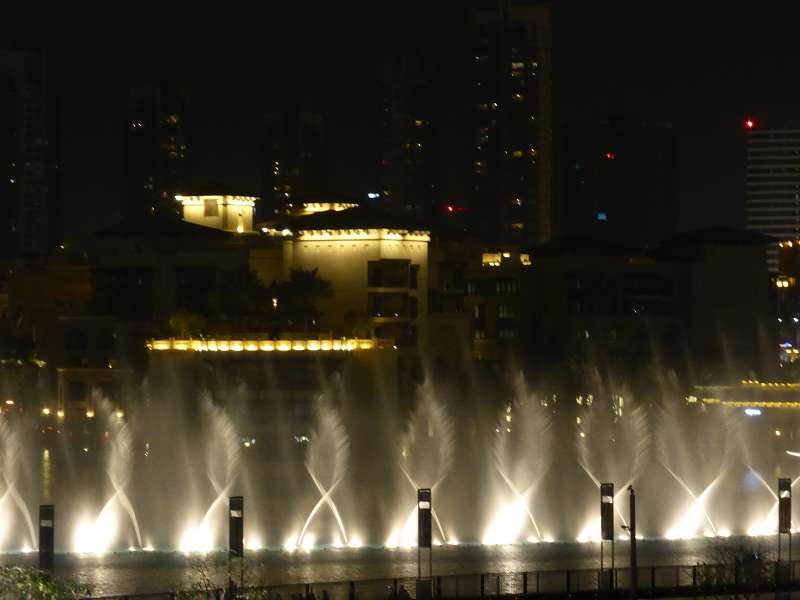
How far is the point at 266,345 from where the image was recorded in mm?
92688

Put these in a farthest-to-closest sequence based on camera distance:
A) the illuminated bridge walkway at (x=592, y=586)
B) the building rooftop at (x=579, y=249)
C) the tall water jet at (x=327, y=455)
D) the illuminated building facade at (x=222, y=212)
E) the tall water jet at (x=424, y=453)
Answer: the building rooftop at (x=579, y=249) < the illuminated building facade at (x=222, y=212) < the tall water jet at (x=327, y=455) < the tall water jet at (x=424, y=453) < the illuminated bridge walkway at (x=592, y=586)

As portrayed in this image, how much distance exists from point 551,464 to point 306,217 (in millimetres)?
33827

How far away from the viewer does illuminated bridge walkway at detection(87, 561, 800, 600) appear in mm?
35125

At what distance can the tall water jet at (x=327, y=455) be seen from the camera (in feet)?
202

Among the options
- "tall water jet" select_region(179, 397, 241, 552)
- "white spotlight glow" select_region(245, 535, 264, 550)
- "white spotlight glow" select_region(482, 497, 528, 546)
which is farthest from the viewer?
"white spotlight glow" select_region(482, 497, 528, 546)

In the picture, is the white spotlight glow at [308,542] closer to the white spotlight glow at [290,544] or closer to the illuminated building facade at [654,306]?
the white spotlight glow at [290,544]

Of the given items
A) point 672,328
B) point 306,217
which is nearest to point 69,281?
point 306,217

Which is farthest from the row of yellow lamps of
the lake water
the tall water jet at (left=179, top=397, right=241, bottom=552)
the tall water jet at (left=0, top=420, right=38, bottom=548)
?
the lake water

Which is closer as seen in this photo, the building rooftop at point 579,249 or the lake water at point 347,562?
the lake water at point 347,562

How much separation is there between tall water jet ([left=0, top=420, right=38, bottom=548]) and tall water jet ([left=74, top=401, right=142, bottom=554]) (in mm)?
1318

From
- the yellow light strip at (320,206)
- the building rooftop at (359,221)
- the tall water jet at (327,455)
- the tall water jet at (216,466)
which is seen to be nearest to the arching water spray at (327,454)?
the tall water jet at (327,455)

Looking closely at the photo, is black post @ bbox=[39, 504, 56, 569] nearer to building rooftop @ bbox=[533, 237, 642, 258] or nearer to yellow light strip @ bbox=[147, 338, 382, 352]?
yellow light strip @ bbox=[147, 338, 382, 352]

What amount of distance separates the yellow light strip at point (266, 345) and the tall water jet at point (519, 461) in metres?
8.09

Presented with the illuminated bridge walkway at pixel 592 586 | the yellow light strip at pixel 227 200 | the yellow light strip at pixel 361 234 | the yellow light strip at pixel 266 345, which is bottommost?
the illuminated bridge walkway at pixel 592 586
